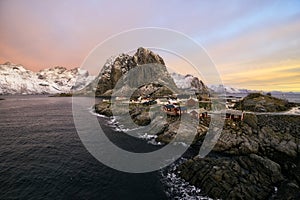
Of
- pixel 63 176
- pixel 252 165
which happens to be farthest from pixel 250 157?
pixel 63 176

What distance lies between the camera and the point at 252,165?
89.2 feet

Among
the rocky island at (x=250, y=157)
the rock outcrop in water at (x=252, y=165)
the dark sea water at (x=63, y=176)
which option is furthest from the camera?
the dark sea water at (x=63, y=176)

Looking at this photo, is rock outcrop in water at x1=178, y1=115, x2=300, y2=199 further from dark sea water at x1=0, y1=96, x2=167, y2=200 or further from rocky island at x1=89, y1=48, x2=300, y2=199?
dark sea water at x1=0, y1=96, x2=167, y2=200

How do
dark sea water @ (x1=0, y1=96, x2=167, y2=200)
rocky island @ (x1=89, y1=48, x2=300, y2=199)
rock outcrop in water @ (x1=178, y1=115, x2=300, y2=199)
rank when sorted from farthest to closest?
dark sea water @ (x1=0, y1=96, x2=167, y2=200) → rocky island @ (x1=89, y1=48, x2=300, y2=199) → rock outcrop in water @ (x1=178, y1=115, x2=300, y2=199)

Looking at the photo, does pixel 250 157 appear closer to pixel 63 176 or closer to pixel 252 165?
pixel 252 165

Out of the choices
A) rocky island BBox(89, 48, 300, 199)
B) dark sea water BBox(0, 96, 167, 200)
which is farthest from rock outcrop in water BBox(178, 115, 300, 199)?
dark sea water BBox(0, 96, 167, 200)

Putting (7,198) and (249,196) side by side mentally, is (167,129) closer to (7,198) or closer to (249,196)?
(249,196)

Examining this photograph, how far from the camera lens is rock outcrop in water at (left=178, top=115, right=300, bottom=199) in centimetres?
2297

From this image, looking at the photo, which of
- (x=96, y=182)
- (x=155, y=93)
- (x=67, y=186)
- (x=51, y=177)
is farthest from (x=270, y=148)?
(x=155, y=93)

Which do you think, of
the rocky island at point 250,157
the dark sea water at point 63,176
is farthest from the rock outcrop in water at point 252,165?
the dark sea water at point 63,176

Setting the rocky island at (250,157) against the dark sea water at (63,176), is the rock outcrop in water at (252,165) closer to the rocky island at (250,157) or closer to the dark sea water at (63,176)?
the rocky island at (250,157)

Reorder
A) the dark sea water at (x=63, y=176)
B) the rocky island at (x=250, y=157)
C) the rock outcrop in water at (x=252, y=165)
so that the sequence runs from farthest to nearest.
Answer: the dark sea water at (x=63, y=176) → the rocky island at (x=250, y=157) → the rock outcrop in water at (x=252, y=165)

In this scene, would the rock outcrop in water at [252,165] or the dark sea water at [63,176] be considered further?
the dark sea water at [63,176]

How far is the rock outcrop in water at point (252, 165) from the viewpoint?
2297 cm
